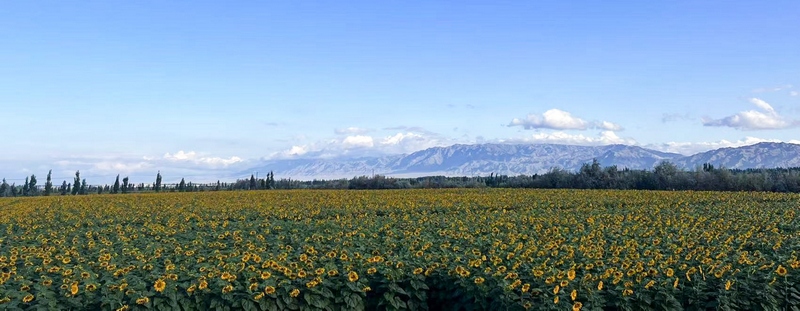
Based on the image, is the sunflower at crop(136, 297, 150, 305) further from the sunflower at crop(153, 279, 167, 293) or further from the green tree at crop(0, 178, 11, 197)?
the green tree at crop(0, 178, 11, 197)

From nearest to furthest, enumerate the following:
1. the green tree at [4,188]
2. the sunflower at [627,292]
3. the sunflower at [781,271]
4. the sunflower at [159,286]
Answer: the sunflower at [159,286] < the sunflower at [627,292] < the sunflower at [781,271] < the green tree at [4,188]

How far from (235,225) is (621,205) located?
18594mm

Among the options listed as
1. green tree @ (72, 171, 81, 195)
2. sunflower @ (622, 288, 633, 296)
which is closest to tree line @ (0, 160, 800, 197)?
green tree @ (72, 171, 81, 195)

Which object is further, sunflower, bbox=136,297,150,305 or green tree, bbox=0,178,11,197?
green tree, bbox=0,178,11,197

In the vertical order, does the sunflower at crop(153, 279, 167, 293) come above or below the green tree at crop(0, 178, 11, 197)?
below

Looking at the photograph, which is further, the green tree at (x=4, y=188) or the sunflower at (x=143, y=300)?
the green tree at (x=4, y=188)

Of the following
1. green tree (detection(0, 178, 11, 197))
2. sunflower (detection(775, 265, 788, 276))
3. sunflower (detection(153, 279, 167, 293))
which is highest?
green tree (detection(0, 178, 11, 197))

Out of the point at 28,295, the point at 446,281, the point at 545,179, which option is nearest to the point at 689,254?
the point at 446,281

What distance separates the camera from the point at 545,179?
5822 centimetres

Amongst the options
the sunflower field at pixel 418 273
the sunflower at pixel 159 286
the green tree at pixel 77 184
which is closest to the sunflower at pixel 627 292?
the sunflower field at pixel 418 273

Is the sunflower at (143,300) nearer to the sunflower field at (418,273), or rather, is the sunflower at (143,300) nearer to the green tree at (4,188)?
the sunflower field at (418,273)

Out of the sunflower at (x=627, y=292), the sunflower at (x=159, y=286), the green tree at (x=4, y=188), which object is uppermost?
the green tree at (x=4, y=188)

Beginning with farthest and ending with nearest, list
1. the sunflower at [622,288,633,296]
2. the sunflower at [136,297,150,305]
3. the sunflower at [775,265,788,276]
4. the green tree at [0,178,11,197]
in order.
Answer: the green tree at [0,178,11,197]
the sunflower at [775,265,788,276]
the sunflower at [622,288,633,296]
the sunflower at [136,297,150,305]

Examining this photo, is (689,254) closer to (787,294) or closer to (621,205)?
(787,294)
